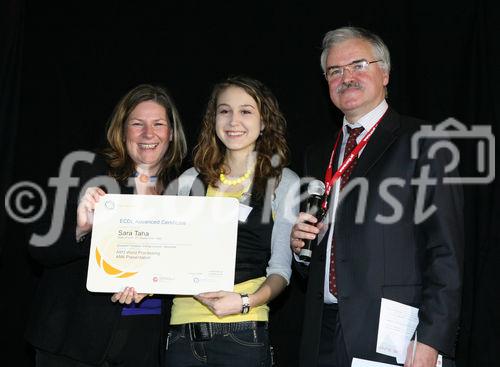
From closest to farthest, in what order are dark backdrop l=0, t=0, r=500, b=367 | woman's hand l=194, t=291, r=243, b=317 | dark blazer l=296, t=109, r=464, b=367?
dark blazer l=296, t=109, r=464, b=367 → woman's hand l=194, t=291, r=243, b=317 → dark backdrop l=0, t=0, r=500, b=367

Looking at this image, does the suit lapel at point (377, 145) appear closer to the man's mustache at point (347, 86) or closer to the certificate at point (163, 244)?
the man's mustache at point (347, 86)

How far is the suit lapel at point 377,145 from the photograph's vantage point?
2.52m

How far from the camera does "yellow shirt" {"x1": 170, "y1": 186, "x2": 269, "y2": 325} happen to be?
105 inches

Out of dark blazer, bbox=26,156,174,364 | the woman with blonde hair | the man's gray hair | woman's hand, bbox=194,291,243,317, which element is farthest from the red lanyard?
dark blazer, bbox=26,156,174,364

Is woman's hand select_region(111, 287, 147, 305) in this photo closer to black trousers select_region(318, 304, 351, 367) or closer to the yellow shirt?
the yellow shirt

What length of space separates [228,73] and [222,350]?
175cm

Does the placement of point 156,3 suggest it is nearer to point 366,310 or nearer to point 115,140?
point 115,140

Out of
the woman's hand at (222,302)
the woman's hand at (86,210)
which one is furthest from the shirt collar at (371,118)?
the woman's hand at (86,210)

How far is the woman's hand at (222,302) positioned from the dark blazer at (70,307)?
0.43 m

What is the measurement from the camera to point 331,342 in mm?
2496

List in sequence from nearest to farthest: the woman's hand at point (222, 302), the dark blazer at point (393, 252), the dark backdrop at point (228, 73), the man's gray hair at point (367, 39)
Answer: the dark blazer at point (393, 252) < the woman's hand at point (222, 302) < the man's gray hair at point (367, 39) < the dark backdrop at point (228, 73)

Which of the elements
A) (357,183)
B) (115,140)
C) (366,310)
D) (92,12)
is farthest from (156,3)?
(366,310)

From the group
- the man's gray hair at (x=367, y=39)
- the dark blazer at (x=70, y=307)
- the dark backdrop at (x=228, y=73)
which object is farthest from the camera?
the dark backdrop at (x=228, y=73)

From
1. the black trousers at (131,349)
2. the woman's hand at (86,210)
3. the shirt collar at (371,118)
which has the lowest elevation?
the black trousers at (131,349)
